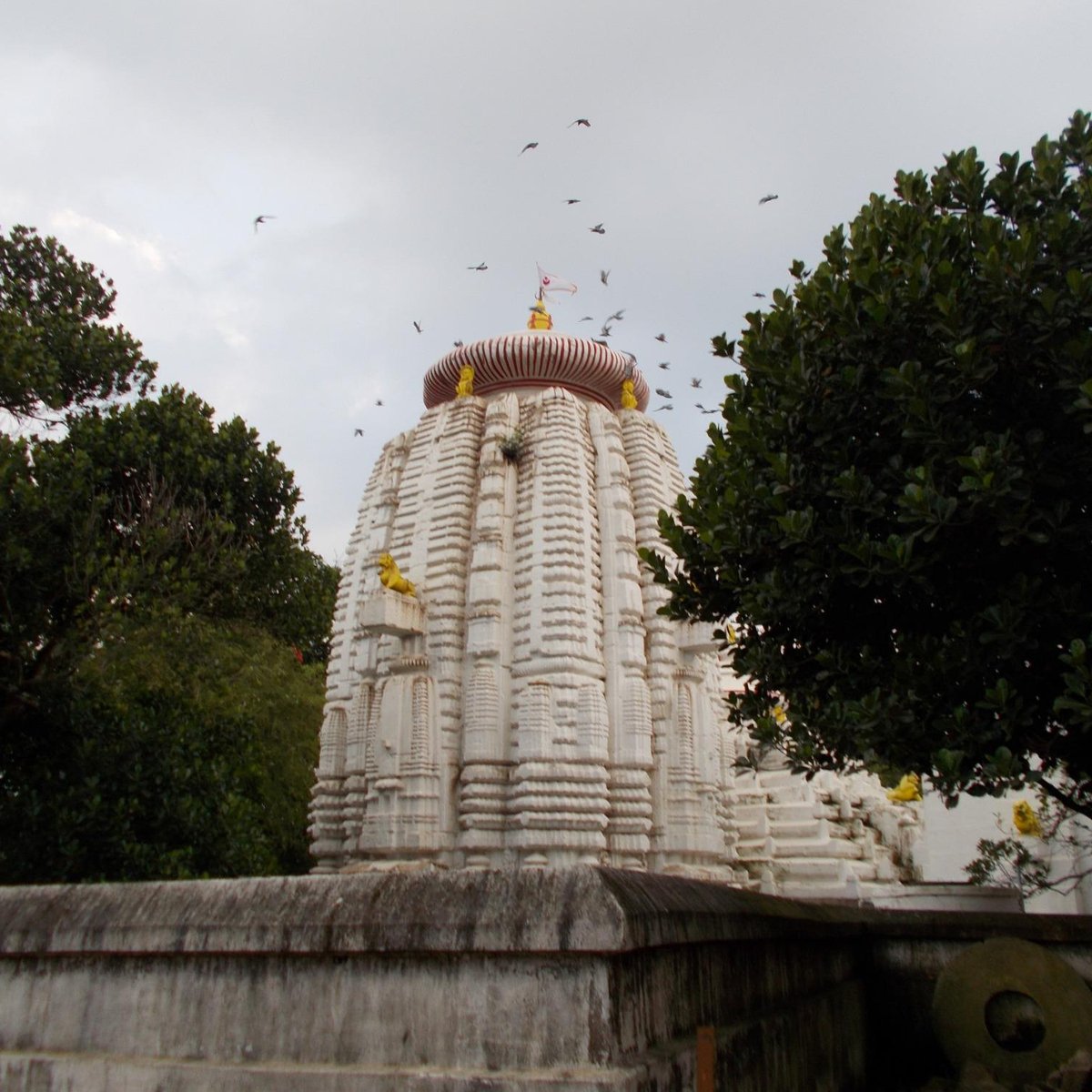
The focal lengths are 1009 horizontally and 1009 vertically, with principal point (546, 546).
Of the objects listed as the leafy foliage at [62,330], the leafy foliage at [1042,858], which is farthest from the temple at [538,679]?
the leafy foliage at [62,330]

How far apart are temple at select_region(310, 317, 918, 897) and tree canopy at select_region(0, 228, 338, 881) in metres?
2.16

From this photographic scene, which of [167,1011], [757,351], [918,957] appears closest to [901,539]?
[757,351]

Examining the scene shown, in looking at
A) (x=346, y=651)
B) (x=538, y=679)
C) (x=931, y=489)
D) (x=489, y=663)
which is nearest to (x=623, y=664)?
(x=538, y=679)

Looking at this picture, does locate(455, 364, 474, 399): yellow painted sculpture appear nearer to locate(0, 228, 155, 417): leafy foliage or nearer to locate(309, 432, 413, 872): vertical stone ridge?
locate(309, 432, 413, 872): vertical stone ridge

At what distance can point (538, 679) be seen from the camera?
1739 centimetres

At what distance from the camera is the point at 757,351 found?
8148 millimetres

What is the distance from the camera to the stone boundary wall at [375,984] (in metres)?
3.91

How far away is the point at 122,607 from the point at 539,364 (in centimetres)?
1032

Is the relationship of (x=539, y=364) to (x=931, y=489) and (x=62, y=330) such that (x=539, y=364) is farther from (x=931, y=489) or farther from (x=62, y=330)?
(x=931, y=489)

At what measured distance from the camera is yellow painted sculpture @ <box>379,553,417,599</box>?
18516 mm

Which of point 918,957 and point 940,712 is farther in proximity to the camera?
point 918,957

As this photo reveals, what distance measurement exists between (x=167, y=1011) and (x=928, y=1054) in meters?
6.60

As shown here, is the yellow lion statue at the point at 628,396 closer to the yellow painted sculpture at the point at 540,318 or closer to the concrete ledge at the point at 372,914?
the yellow painted sculpture at the point at 540,318

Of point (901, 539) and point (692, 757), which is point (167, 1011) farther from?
point (692, 757)
